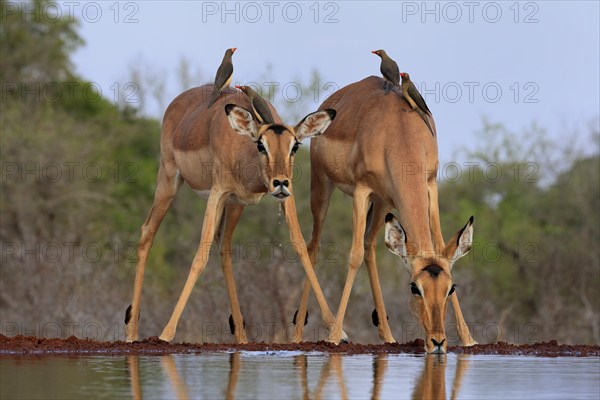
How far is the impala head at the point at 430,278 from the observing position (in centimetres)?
1385

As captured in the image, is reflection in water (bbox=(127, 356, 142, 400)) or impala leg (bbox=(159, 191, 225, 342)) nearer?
reflection in water (bbox=(127, 356, 142, 400))

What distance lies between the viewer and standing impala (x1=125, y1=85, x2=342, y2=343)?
1565 centimetres

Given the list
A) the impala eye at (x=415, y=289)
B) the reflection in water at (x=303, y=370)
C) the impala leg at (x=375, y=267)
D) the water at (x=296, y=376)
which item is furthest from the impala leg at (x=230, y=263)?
the impala eye at (x=415, y=289)

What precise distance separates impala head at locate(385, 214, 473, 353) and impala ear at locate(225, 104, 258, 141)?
2273mm

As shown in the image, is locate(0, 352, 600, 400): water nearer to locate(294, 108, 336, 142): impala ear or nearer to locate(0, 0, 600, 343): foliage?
locate(294, 108, 336, 142): impala ear

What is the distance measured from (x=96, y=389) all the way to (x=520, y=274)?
116 ft

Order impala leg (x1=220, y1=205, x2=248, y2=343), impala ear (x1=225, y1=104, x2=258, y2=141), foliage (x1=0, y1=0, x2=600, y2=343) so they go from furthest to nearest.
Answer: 1. foliage (x1=0, y1=0, x2=600, y2=343)
2. impala leg (x1=220, y1=205, x2=248, y2=343)
3. impala ear (x1=225, y1=104, x2=258, y2=141)

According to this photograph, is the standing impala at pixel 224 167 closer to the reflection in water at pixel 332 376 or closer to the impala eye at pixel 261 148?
the impala eye at pixel 261 148

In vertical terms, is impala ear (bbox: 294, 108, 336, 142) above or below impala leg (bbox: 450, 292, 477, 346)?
above

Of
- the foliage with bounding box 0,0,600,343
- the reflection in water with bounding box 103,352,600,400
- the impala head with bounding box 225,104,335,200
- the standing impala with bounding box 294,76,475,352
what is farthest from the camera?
the foliage with bounding box 0,0,600,343

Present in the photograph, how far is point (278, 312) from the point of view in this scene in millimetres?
29797

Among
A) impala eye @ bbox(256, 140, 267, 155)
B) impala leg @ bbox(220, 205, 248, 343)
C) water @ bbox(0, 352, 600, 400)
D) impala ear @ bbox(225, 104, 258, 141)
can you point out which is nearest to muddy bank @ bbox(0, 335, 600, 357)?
water @ bbox(0, 352, 600, 400)

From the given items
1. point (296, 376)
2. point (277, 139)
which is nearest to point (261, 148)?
point (277, 139)

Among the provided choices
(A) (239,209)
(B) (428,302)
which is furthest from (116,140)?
(B) (428,302)
